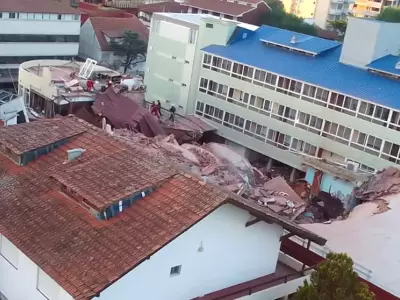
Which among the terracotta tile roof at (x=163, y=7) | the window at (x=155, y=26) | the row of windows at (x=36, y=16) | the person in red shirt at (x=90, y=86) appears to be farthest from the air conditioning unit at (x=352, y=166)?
the terracotta tile roof at (x=163, y=7)

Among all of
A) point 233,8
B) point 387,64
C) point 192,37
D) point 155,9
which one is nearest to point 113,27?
point 155,9

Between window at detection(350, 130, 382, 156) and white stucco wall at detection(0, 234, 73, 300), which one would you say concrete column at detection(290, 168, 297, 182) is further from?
white stucco wall at detection(0, 234, 73, 300)

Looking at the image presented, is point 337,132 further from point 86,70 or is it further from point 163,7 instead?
point 163,7

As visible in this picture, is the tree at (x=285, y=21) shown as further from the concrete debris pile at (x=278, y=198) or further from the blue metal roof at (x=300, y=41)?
the concrete debris pile at (x=278, y=198)

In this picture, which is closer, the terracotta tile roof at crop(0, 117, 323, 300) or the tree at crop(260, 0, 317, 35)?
the terracotta tile roof at crop(0, 117, 323, 300)

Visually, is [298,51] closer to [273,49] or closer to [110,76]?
[273,49]

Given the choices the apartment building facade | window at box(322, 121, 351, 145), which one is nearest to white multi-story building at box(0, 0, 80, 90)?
window at box(322, 121, 351, 145)
